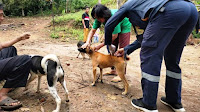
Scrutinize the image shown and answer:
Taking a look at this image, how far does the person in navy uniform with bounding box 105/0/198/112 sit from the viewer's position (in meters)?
2.41

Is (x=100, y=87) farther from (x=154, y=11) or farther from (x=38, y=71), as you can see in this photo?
(x=154, y=11)

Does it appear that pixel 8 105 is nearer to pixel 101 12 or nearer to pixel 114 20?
pixel 114 20

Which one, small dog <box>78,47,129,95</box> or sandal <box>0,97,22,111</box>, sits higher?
small dog <box>78,47,129,95</box>

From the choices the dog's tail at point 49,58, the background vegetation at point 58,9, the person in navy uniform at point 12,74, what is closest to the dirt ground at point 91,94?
the person in navy uniform at point 12,74

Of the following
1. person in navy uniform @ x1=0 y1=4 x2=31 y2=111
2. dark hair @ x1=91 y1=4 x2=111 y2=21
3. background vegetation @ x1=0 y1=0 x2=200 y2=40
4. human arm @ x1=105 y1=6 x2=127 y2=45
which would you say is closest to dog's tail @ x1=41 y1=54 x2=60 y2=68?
person in navy uniform @ x1=0 y1=4 x2=31 y2=111

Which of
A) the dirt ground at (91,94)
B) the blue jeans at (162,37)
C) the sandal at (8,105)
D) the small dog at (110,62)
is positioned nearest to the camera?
the blue jeans at (162,37)

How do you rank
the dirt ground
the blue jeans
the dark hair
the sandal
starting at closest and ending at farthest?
the blue jeans, the sandal, the dirt ground, the dark hair

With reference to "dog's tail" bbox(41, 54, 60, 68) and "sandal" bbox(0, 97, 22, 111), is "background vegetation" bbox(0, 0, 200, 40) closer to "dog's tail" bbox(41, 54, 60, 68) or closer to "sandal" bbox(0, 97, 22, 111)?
"dog's tail" bbox(41, 54, 60, 68)

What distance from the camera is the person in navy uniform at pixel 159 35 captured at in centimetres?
241

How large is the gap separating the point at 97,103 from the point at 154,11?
6.03 feet

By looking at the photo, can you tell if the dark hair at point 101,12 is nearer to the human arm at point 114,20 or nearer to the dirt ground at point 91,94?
the human arm at point 114,20

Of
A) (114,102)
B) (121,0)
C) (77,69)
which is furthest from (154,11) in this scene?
(121,0)

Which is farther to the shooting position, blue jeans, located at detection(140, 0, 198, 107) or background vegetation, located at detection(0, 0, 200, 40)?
background vegetation, located at detection(0, 0, 200, 40)

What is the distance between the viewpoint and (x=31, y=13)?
1978cm
